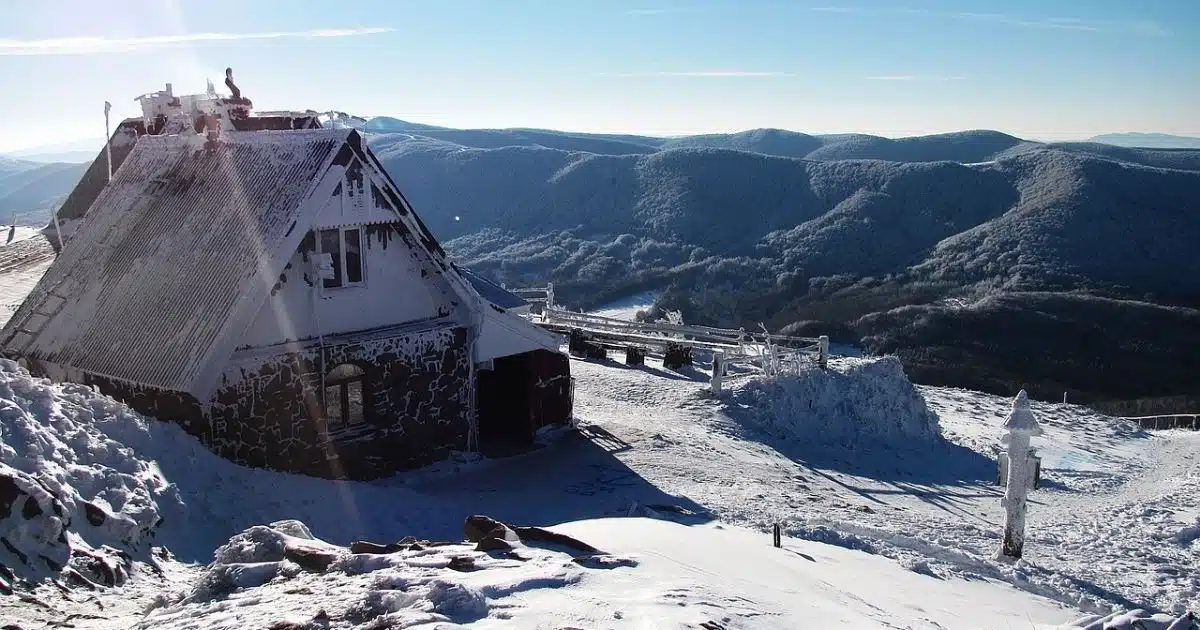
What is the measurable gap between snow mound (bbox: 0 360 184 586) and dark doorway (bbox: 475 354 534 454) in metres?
8.42

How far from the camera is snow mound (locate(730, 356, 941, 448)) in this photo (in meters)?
21.4

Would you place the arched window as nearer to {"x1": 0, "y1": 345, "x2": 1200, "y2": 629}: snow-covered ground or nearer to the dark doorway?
{"x1": 0, "y1": 345, "x2": 1200, "y2": 629}: snow-covered ground

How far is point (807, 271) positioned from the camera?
8119 cm

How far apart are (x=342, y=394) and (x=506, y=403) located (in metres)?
4.51

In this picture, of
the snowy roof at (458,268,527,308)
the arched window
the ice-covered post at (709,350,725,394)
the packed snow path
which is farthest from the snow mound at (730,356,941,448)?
the arched window

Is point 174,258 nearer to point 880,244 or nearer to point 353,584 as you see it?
point 353,584

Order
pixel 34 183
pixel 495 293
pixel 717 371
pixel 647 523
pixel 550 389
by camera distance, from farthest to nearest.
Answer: pixel 34 183 < pixel 717 371 < pixel 495 293 < pixel 550 389 < pixel 647 523

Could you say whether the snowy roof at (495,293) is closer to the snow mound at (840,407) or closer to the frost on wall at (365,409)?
the frost on wall at (365,409)

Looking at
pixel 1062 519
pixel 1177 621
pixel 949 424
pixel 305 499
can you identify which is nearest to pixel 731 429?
pixel 1062 519

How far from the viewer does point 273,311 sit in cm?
1364

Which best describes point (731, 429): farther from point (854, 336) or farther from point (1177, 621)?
point (854, 336)

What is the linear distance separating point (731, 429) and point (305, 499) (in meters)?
11.0

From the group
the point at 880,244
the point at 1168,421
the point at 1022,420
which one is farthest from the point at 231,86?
the point at 880,244

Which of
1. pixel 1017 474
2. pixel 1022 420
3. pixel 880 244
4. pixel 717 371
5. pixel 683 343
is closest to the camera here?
pixel 1022 420
